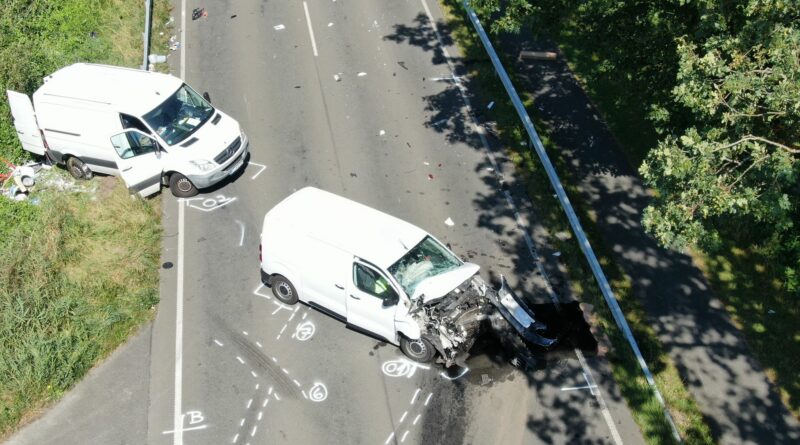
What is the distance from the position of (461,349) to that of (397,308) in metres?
1.49

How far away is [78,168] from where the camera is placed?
53.3 feet

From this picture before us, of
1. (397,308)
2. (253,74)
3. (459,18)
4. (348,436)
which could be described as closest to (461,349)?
(397,308)

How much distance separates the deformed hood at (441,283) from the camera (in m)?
12.0

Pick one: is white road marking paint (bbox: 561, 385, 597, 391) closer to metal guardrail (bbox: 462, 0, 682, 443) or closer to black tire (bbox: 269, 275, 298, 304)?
metal guardrail (bbox: 462, 0, 682, 443)

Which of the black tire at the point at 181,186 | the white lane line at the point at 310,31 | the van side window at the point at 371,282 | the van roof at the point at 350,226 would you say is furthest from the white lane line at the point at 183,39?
the van side window at the point at 371,282

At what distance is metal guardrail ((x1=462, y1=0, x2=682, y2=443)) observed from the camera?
40.5 ft

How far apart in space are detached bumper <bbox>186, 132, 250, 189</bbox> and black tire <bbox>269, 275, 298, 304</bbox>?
3607 mm

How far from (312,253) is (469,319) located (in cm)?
323

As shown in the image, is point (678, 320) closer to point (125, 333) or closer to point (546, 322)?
point (546, 322)

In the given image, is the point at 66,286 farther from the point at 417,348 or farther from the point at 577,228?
the point at 577,228

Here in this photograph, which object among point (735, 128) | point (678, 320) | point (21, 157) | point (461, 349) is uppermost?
point (735, 128)

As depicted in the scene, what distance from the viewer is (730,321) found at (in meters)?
13.5

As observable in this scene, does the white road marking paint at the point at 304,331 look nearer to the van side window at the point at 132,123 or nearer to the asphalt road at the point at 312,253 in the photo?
the asphalt road at the point at 312,253

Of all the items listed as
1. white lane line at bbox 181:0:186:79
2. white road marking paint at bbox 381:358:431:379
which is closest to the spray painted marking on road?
white lane line at bbox 181:0:186:79
